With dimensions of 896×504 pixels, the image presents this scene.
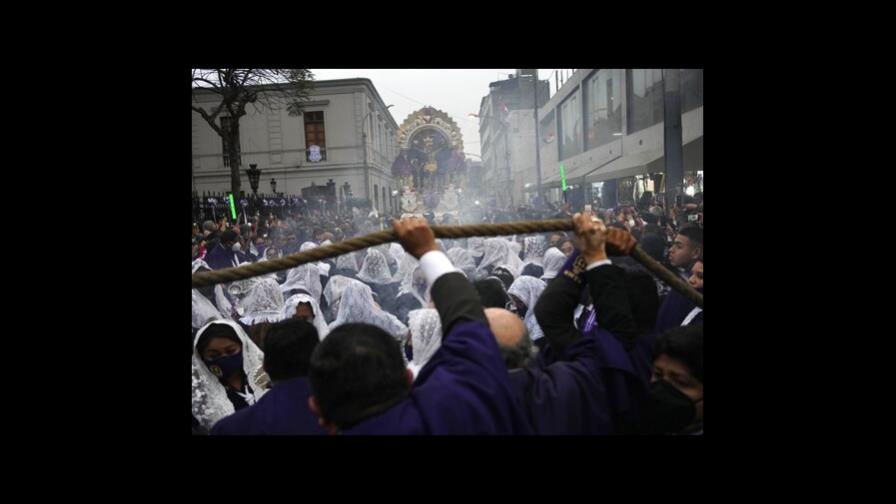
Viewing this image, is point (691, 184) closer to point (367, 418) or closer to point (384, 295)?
point (384, 295)

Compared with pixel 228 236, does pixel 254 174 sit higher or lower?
higher

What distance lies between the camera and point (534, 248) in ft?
20.9

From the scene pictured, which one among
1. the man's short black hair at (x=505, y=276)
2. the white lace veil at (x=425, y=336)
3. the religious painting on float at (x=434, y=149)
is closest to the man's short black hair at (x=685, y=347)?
the white lace veil at (x=425, y=336)

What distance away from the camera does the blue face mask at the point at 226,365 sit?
271 cm

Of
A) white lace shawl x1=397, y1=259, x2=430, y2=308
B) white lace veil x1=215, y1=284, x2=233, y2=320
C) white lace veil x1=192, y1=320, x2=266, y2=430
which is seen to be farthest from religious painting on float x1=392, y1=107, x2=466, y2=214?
white lace veil x1=192, y1=320, x2=266, y2=430

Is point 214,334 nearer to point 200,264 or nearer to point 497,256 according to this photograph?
point 200,264

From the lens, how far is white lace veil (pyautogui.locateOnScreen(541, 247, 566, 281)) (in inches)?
202

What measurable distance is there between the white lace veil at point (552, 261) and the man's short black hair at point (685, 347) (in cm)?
308

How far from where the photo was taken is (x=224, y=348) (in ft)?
8.89

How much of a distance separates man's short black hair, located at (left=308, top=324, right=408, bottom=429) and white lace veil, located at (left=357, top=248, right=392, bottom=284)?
437 centimetres

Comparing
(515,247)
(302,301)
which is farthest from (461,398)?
(515,247)

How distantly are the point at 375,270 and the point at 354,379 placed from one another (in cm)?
450

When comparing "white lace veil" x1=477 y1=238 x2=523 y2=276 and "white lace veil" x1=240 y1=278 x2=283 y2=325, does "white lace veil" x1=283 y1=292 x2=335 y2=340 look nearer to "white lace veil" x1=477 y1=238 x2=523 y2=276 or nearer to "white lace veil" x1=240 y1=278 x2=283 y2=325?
"white lace veil" x1=240 y1=278 x2=283 y2=325

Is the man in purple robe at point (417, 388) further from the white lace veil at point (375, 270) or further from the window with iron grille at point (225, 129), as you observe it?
the white lace veil at point (375, 270)
